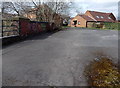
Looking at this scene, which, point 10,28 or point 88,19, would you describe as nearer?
point 10,28

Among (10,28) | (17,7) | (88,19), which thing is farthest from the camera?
(88,19)

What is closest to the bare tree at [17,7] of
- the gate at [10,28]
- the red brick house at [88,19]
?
the gate at [10,28]

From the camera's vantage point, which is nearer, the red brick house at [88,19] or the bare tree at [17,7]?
the bare tree at [17,7]

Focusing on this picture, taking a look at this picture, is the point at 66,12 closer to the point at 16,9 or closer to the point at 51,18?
the point at 51,18

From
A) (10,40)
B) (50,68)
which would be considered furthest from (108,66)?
(10,40)

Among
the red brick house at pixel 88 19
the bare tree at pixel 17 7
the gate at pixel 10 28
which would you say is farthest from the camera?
the red brick house at pixel 88 19

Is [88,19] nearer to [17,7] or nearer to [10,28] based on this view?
[17,7]

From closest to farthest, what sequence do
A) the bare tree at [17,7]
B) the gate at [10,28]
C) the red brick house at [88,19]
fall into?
the gate at [10,28], the bare tree at [17,7], the red brick house at [88,19]

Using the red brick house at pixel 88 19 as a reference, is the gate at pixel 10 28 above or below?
below

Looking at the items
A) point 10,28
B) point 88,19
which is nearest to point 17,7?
point 10,28

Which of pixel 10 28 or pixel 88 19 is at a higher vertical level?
pixel 88 19

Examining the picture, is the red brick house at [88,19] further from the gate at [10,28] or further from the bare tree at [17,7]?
the gate at [10,28]

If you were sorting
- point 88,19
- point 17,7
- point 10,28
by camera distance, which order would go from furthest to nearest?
point 88,19 → point 17,7 → point 10,28

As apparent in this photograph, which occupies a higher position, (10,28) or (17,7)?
(17,7)
